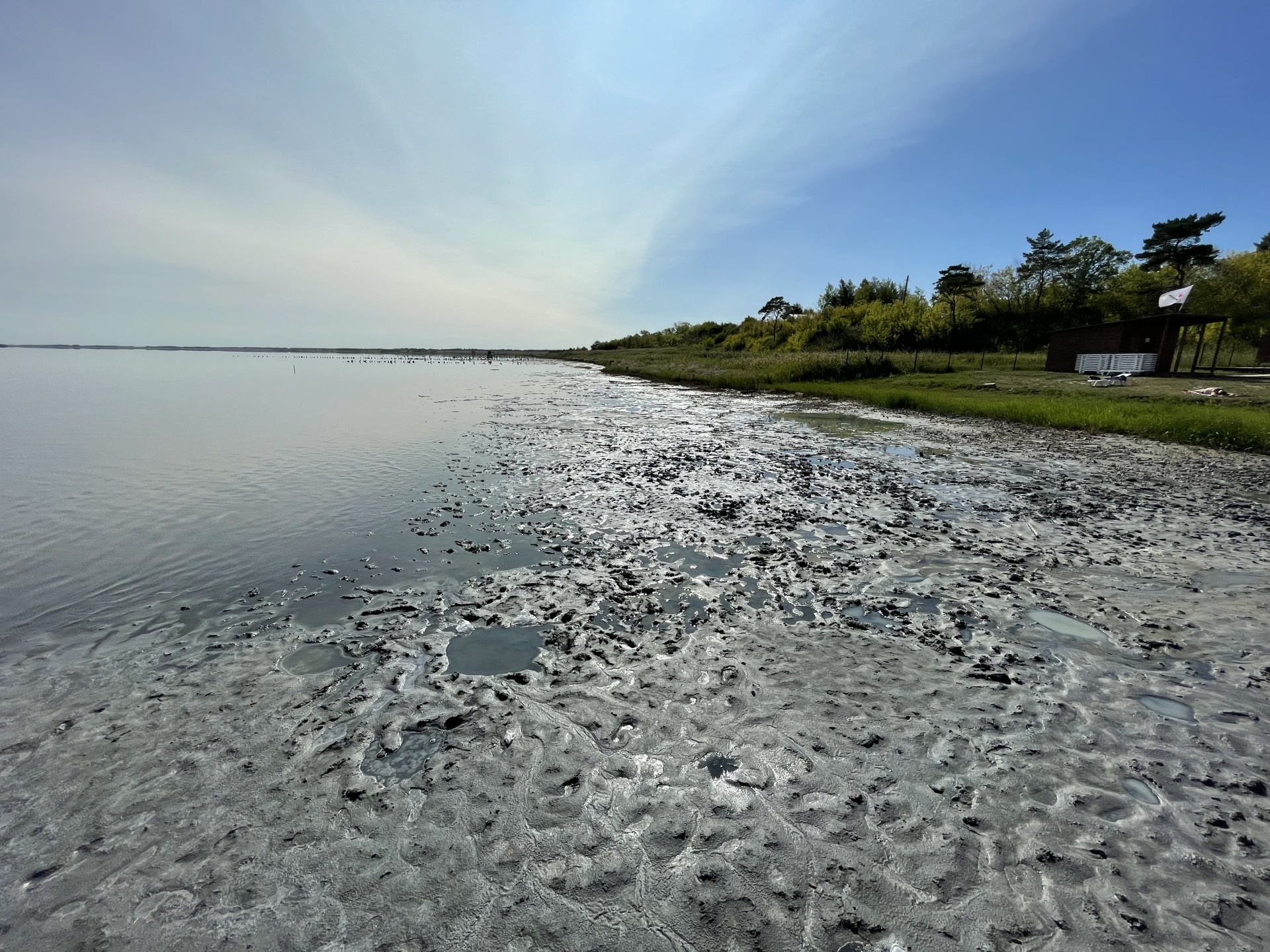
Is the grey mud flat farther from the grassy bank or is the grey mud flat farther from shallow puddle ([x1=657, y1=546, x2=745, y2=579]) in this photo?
the grassy bank

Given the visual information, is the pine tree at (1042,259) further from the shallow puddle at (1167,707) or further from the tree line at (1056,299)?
the shallow puddle at (1167,707)

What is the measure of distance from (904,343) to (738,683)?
88854mm

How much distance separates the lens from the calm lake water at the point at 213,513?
26.1 feet

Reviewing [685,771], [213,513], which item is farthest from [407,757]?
[213,513]

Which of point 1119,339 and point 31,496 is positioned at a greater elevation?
point 1119,339

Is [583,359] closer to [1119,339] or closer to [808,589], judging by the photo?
[1119,339]

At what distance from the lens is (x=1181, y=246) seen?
6234cm

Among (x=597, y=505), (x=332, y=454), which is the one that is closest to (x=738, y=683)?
(x=597, y=505)

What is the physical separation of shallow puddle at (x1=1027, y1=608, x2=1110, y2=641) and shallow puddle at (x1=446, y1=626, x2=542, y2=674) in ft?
23.0

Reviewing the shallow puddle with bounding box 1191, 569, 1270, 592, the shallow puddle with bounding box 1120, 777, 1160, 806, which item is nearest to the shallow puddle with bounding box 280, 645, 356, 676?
the shallow puddle with bounding box 1120, 777, 1160, 806

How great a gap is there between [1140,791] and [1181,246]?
88994 mm

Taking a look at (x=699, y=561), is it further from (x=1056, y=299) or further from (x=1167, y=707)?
(x=1056, y=299)

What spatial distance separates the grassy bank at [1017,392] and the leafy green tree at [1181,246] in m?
16.8

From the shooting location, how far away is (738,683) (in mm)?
6012
